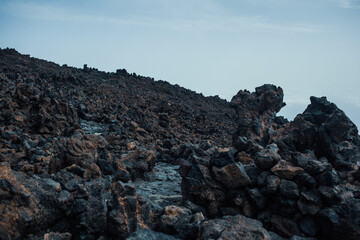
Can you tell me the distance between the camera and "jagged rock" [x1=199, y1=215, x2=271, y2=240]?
7.97 m

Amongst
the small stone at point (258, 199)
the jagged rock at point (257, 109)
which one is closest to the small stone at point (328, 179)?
the small stone at point (258, 199)

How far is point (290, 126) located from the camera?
18.4 meters

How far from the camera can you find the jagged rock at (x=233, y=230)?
7969mm

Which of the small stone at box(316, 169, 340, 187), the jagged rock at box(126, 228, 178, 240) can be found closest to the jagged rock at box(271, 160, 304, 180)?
→ the small stone at box(316, 169, 340, 187)

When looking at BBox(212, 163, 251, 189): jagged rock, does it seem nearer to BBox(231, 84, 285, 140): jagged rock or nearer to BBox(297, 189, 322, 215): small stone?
BBox(297, 189, 322, 215): small stone

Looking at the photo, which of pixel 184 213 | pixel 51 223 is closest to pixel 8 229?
pixel 51 223

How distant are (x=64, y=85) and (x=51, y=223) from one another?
33206 millimetres

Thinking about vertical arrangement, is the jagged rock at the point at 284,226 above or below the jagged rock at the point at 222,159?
below

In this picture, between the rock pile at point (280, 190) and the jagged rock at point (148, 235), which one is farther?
the rock pile at point (280, 190)

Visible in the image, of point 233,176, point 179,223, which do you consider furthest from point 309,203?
point 179,223

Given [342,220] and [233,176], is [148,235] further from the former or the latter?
[342,220]

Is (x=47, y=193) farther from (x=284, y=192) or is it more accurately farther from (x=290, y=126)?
(x=290, y=126)

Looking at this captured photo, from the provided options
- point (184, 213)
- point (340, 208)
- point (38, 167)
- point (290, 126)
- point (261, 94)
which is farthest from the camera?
point (261, 94)

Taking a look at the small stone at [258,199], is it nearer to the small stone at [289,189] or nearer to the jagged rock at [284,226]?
the jagged rock at [284,226]
